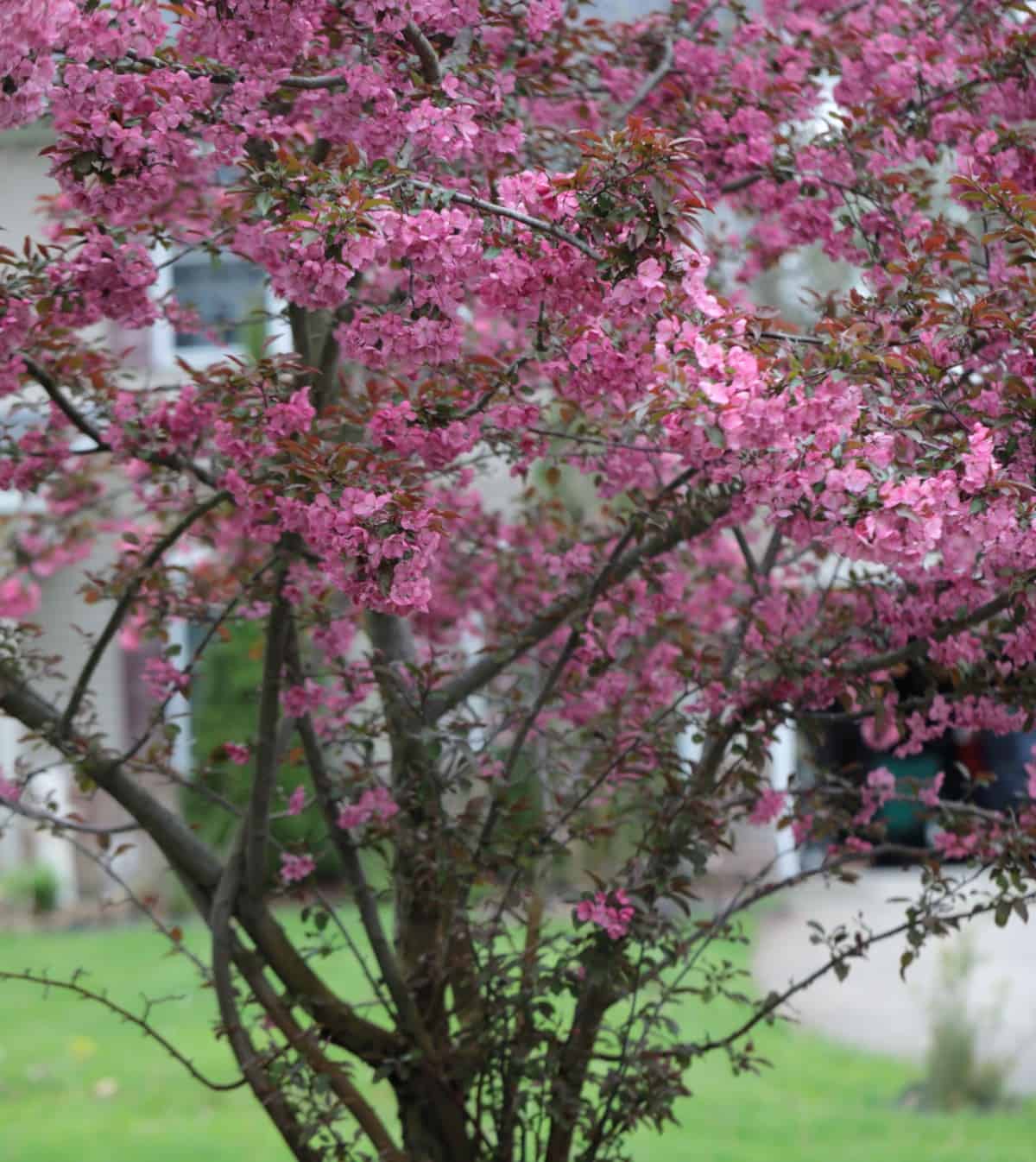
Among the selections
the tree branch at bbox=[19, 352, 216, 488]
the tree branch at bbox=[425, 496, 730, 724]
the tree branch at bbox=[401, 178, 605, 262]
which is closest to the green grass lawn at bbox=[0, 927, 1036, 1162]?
the tree branch at bbox=[425, 496, 730, 724]

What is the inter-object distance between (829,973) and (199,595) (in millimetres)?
6463

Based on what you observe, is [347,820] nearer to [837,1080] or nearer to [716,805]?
[716,805]

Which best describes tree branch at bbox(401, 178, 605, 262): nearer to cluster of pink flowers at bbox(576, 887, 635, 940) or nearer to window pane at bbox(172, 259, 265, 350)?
cluster of pink flowers at bbox(576, 887, 635, 940)

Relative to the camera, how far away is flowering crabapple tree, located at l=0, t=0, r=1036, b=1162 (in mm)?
2051

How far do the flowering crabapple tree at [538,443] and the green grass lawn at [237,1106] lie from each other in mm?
2224

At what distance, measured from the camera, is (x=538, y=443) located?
8.92 feet

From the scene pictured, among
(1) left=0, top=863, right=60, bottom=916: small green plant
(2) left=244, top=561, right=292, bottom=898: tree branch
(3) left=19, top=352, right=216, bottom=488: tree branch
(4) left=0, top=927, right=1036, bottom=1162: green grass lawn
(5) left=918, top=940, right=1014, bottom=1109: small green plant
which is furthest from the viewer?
(1) left=0, top=863, right=60, bottom=916: small green plant

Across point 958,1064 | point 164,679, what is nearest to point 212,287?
point 958,1064

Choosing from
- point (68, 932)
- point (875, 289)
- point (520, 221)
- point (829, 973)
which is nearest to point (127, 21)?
point (520, 221)

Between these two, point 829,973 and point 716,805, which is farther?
point 829,973

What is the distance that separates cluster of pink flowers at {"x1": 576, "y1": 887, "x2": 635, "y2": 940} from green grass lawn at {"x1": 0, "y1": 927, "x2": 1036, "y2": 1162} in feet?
8.54

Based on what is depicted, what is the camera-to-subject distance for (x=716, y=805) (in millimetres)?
3053

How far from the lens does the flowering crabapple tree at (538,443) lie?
205cm

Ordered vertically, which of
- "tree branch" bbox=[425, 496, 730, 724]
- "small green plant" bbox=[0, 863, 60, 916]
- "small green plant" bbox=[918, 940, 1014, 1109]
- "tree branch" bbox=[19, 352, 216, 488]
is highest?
"small green plant" bbox=[0, 863, 60, 916]
